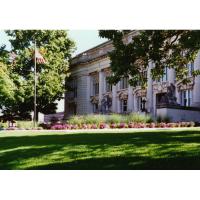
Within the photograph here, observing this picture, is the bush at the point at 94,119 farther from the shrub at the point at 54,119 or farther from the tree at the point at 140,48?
the tree at the point at 140,48

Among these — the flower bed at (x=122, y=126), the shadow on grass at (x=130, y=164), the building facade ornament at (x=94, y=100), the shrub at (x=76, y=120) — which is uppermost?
the building facade ornament at (x=94, y=100)

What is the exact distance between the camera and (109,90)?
99.5ft

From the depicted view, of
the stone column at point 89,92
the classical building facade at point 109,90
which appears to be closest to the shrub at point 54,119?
the classical building facade at point 109,90

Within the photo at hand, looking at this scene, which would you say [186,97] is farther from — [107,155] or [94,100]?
[107,155]

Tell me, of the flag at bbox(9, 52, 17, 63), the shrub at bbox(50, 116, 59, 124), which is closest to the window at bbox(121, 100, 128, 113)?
the shrub at bbox(50, 116, 59, 124)

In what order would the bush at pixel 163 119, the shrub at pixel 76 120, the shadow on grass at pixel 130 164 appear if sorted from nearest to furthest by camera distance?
1. the shadow on grass at pixel 130 164
2. the shrub at pixel 76 120
3. the bush at pixel 163 119

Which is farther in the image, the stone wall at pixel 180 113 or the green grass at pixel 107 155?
the stone wall at pixel 180 113

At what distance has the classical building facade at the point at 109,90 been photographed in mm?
25797

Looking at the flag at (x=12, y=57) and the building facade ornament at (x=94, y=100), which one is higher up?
the flag at (x=12, y=57)

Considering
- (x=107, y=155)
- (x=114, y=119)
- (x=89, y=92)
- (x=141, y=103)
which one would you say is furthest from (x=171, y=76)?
(x=107, y=155)

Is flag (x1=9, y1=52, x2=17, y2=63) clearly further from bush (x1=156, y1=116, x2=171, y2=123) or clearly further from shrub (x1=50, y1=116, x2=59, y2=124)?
bush (x1=156, y1=116, x2=171, y2=123)

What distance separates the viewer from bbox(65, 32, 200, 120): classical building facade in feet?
84.6
